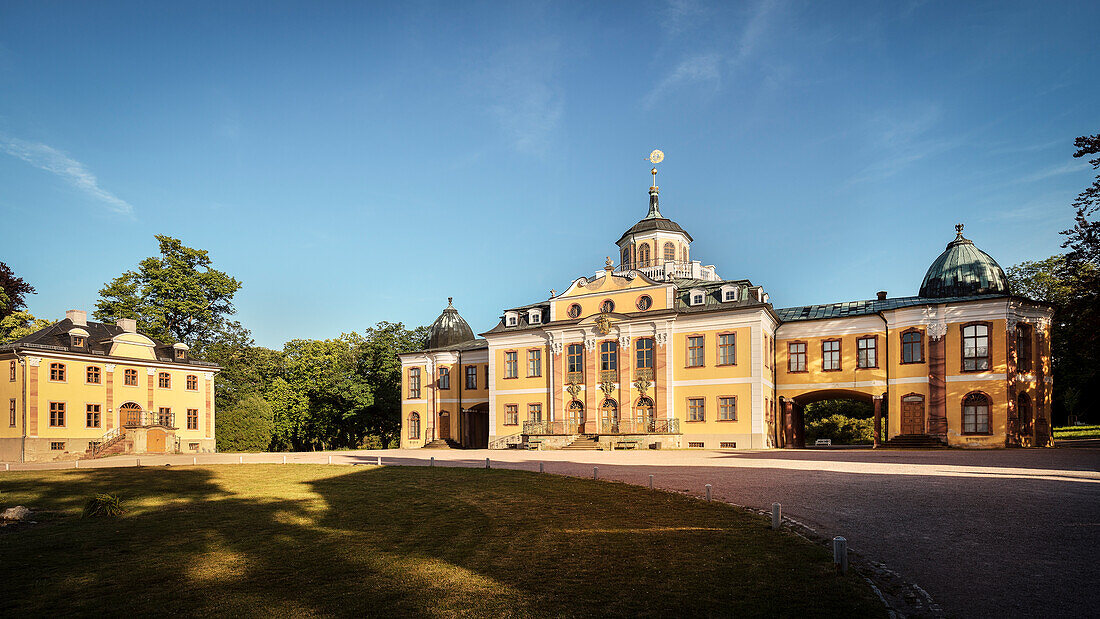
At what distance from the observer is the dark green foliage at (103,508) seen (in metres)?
15.7

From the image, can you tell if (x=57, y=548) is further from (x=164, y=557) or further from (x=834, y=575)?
(x=834, y=575)

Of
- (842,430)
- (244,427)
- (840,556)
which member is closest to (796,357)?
(842,430)

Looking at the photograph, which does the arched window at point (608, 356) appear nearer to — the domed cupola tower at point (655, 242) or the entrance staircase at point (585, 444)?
the entrance staircase at point (585, 444)

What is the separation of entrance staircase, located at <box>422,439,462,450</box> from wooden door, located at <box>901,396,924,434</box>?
30.0m

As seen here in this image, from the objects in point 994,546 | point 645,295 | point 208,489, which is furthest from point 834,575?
point 645,295

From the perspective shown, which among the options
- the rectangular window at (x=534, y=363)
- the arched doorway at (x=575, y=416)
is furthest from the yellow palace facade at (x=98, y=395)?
the arched doorway at (x=575, y=416)

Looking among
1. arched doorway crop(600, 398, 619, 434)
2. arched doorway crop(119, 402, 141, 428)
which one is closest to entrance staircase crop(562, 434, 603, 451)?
arched doorway crop(600, 398, 619, 434)

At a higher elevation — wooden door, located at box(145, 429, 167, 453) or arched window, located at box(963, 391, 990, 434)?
arched window, located at box(963, 391, 990, 434)

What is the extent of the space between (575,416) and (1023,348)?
2545 cm

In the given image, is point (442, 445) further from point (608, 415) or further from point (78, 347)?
point (78, 347)

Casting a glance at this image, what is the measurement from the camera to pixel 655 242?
171ft

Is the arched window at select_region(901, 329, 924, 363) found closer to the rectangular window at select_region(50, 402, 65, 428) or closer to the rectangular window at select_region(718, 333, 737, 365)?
the rectangular window at select_region(718, 333, 737, 365)

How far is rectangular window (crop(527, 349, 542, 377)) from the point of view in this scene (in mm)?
47312

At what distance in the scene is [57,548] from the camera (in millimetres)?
12305
